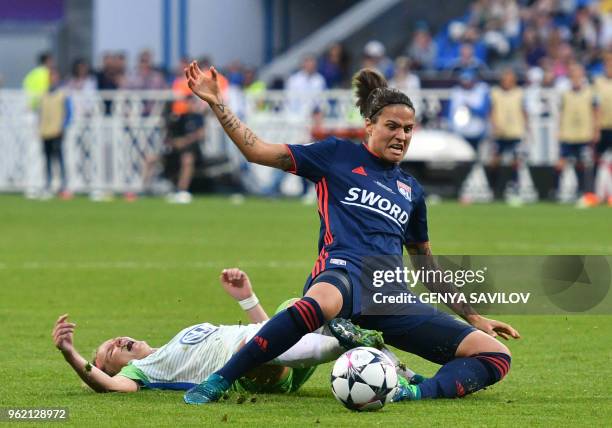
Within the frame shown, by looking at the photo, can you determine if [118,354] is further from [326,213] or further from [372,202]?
[372,202]

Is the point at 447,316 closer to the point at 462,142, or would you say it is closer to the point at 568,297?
the point at 568,297

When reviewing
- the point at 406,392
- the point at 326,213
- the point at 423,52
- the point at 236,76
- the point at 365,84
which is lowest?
the point at 406,392

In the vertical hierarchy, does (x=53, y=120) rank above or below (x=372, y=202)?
below

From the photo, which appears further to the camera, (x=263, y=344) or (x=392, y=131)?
(x=392, y=131)

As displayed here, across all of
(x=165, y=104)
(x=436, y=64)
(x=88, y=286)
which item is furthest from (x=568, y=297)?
(x=436, y=64)

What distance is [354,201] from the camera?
716cm

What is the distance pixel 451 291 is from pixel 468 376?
0.57 m

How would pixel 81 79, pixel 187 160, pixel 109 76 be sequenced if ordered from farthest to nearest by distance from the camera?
pixel 109 76 < pixel 81 79 < pixel 187 160

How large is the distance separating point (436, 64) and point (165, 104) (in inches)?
226

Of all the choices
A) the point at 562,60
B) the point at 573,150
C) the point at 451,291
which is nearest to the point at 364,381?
the point at 451,291

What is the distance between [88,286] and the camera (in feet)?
40.6

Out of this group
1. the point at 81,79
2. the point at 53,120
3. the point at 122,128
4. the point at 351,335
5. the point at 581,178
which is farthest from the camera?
the point at 122,128

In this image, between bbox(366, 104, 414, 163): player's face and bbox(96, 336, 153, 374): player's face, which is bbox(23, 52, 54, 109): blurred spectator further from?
bbox(366, 104, 414, 163): player's face

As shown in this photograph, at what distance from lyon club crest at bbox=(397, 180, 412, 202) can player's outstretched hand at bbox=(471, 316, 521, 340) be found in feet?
2.40
